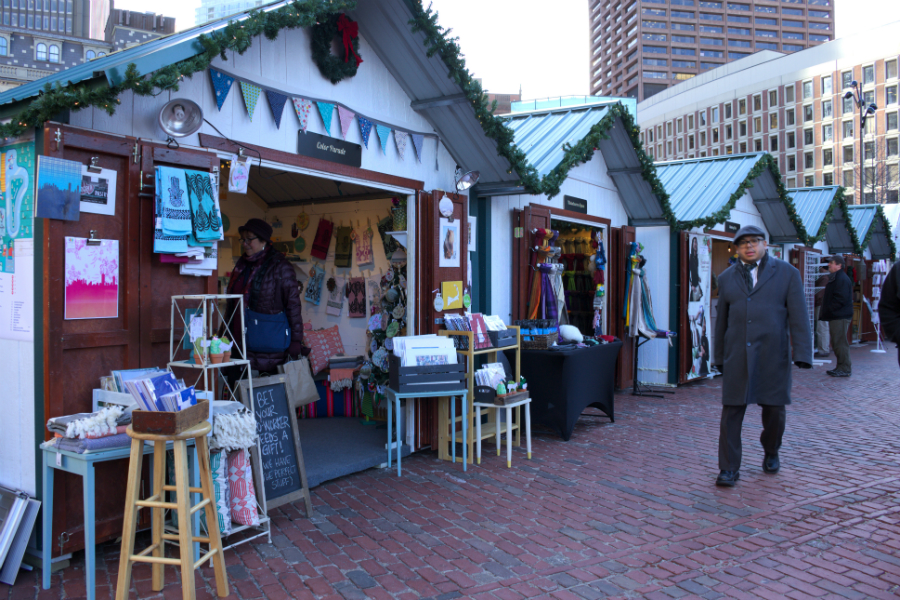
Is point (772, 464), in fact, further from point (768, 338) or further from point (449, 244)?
point (449, 244)

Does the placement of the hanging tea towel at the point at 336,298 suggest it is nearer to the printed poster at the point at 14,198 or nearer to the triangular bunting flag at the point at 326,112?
the triangular bunting flag at the point at 326,112

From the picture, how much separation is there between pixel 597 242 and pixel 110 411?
689cm

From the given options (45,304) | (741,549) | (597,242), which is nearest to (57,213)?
(45,304)

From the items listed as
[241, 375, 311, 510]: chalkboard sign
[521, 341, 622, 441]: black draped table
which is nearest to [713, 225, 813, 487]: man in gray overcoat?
[521, 341, 622, 441]: black draped table

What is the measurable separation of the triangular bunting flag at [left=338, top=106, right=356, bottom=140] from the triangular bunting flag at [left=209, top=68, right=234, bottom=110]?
3.27 ft

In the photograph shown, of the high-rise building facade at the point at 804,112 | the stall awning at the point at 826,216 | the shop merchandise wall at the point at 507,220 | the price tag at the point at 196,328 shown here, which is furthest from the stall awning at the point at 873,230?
the high-rise building facade at the point at 804,112

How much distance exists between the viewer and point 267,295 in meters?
5.18

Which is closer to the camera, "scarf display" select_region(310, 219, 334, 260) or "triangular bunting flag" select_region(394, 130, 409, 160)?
"triangular bunting flag" select_region(394, 130, 409, 160)

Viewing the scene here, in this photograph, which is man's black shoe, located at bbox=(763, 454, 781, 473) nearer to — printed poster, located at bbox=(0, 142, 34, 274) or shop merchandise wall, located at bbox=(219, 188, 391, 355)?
shop merchandise wall, located at bbox=(219, 188, 391, 355)

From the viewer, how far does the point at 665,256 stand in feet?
32.2

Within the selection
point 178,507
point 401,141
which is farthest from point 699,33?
point 178,507

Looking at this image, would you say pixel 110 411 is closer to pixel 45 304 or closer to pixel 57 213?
pixel 45 304

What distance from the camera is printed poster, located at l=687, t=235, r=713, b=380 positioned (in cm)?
994

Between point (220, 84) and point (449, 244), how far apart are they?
2512 mm
